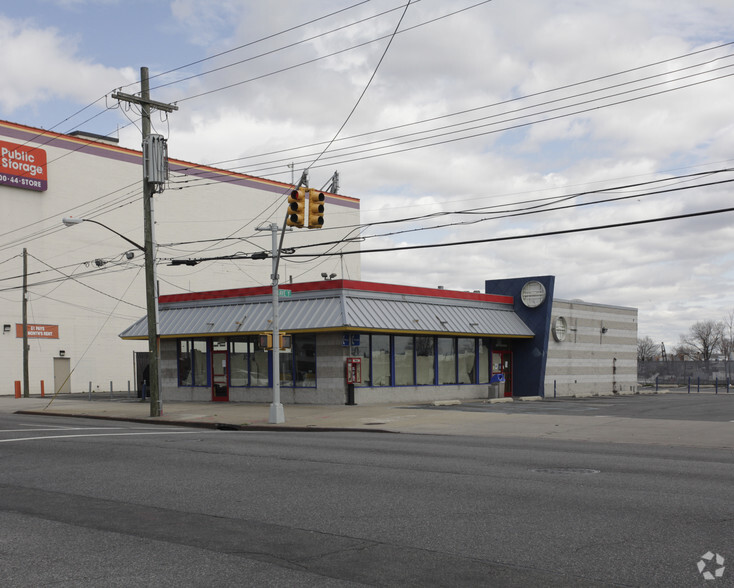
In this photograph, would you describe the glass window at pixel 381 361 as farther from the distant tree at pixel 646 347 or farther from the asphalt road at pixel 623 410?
the distant tree at pixel 646 347

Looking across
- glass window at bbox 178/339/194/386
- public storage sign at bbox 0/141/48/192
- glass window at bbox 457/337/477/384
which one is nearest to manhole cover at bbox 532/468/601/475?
glass window at bbox 457/337/477/384

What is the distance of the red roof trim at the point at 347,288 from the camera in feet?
102

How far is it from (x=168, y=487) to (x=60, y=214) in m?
45.4

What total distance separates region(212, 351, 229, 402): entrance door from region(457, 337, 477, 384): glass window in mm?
10836

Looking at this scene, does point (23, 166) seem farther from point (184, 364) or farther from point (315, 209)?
point (315, 209)

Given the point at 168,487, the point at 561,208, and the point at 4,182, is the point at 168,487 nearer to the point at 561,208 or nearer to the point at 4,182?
the point at 561,208

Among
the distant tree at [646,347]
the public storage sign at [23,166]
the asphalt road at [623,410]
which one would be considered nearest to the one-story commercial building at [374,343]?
the asphalt road at [623,410]

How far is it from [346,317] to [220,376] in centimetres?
860

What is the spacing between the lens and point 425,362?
111 feet

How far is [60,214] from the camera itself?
5172 centimetres

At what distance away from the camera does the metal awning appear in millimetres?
29906

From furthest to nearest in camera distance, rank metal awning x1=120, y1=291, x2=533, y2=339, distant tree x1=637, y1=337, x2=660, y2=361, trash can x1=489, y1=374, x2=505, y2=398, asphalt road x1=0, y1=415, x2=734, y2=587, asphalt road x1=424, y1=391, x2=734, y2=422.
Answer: distant tree x1=637, y1=337, x2=660, y2=361 < trash can x1=489, y1=374, x2=505, y2=398 < metal awning x1=120, y1=291, x2=533, y2=339 < asphalt road x1=424, y1=391, x2=734, y2=422 < asphalt road x1=0, y1=415, x2=734, y2=587

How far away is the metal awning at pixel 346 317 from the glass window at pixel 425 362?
1.16m

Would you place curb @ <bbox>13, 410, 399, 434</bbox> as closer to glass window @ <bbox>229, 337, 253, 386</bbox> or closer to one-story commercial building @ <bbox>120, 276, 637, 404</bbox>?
one-story commercial building @ <bbox>120, 276, 637, 404</bbox>
